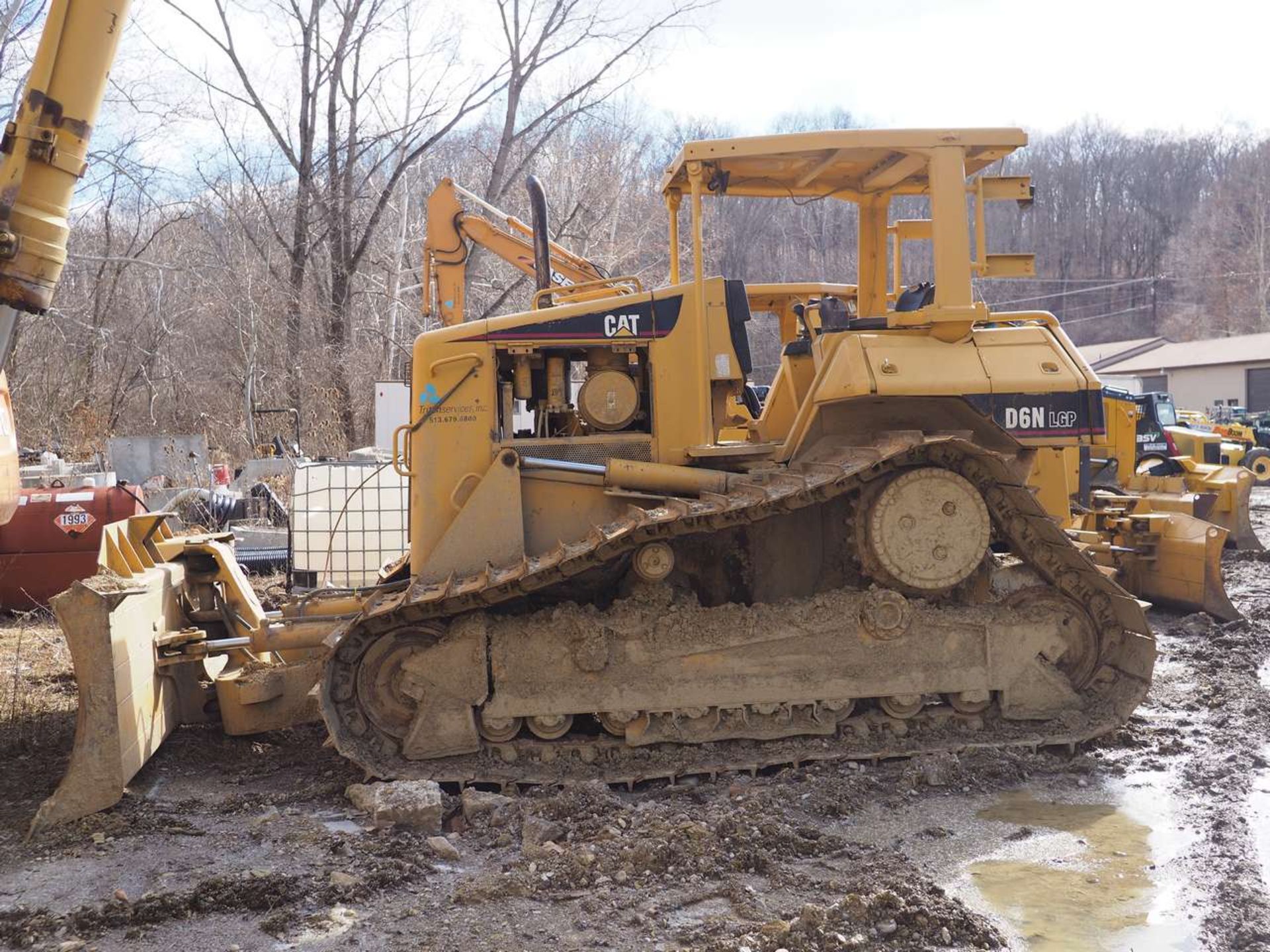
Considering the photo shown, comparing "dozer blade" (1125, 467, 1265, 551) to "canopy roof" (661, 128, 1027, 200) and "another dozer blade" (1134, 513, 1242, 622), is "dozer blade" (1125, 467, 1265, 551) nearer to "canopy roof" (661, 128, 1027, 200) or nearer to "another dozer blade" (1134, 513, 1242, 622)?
"another dozer blade" (1134, 513, 1242, 622)

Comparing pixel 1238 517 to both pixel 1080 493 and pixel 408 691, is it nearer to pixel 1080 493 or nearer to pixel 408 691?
pixel 1080 493

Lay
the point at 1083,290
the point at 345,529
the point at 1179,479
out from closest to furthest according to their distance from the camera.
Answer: the point at 345,529
the point at 1179,479
the point at 1083,290

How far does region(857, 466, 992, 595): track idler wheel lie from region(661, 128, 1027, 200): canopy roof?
167 cm

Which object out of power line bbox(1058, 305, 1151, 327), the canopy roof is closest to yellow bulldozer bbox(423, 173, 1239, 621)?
the canopy roof

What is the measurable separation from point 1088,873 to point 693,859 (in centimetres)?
145

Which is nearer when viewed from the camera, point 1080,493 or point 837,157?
point 837,157

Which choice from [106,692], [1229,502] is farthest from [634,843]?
[1229,502]

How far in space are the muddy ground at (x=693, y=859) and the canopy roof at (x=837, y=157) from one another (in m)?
2.98

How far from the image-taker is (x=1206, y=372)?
42844mm

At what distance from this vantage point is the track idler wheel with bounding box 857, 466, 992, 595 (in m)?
4.99

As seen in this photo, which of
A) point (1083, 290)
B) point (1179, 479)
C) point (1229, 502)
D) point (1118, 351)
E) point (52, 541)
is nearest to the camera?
point (52, 541)

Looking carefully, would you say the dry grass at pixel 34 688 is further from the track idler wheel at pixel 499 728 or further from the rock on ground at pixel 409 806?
the track idler wheel at pixel 499 728

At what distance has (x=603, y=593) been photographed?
546cm

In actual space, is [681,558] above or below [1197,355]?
below
